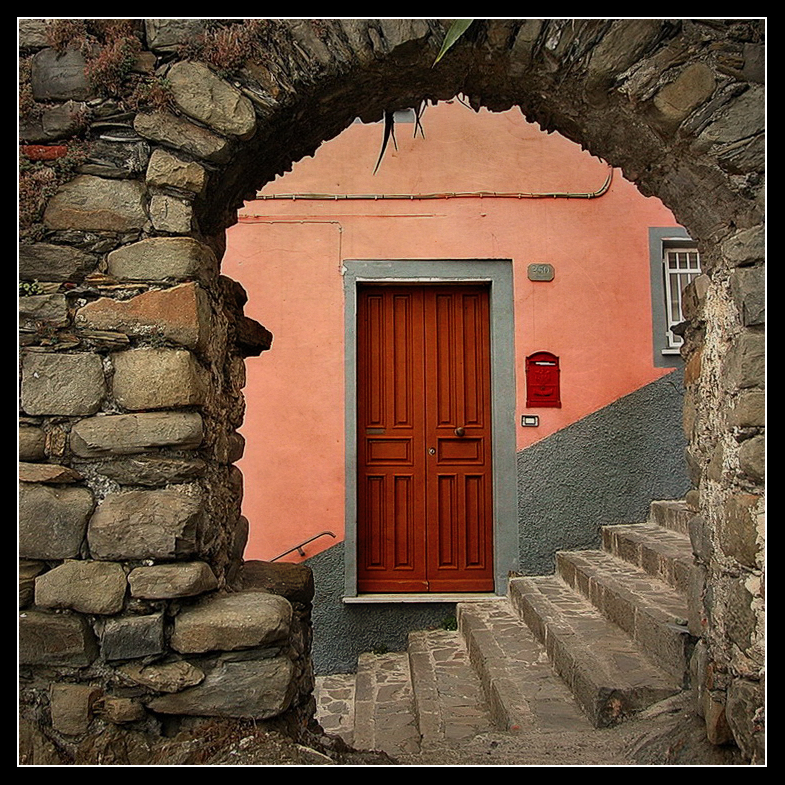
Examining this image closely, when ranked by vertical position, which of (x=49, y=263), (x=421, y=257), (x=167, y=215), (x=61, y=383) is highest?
(x=421, y=257)

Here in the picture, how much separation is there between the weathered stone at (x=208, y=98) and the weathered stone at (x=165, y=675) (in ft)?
5.09

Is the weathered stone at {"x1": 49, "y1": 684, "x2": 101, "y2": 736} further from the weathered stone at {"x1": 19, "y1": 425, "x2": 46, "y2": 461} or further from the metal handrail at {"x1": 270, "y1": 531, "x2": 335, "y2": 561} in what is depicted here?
the metal handrail at {"x1": 270, "y1": 531, "x2": 335, "y2": 561}

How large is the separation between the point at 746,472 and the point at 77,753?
2.03 metres

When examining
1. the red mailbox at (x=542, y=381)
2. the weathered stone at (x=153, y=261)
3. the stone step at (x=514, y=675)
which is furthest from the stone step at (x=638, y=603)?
the weathered stone at (x=153, y=261)

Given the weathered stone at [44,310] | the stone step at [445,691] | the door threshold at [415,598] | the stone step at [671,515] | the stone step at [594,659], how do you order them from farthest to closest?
the door threshold at [415,598] → the stone step at [671,515] → the stone step at [445,691] → the stone step at [594,659] → the weathered stone at [44,310]

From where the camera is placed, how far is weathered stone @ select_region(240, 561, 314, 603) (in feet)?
8.02

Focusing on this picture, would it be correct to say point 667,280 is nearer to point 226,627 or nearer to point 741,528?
point 741,528

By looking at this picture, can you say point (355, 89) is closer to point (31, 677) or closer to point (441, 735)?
point (31, 677)

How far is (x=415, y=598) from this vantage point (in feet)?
Answer: 16.2

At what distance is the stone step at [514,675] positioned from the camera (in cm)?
275

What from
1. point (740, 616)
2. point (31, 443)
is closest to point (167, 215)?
point (31, 443)

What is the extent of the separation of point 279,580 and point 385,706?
1.56m

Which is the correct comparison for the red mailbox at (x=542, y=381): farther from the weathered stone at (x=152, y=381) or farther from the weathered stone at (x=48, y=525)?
the weathered stone at (x=48, y=525)

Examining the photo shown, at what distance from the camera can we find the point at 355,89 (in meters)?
2.24
